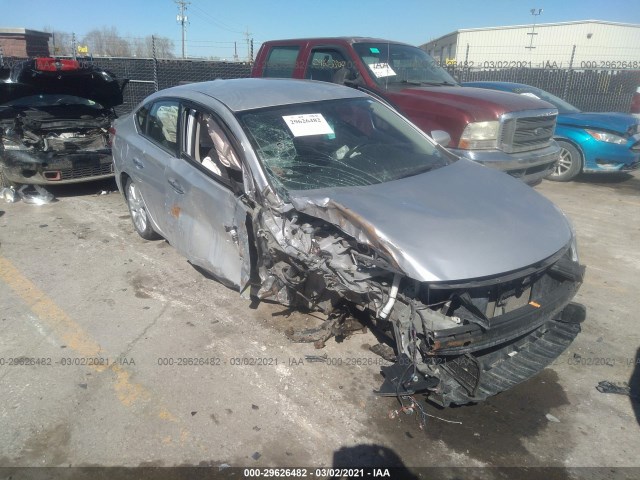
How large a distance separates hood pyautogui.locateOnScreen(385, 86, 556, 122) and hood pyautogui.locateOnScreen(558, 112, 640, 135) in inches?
82.6

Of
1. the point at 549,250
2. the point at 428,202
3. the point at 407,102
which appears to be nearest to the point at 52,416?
the point at 428,202

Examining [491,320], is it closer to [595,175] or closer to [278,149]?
[278,149]

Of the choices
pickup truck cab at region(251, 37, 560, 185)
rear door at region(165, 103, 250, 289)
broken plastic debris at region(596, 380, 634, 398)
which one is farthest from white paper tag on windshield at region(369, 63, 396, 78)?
broken plastic debris at region(596, 380, 634, 398)

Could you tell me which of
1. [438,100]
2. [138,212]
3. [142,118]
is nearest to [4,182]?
[138,212]

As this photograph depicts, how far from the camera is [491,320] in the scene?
269 cm

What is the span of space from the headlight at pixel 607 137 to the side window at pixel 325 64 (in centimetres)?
447

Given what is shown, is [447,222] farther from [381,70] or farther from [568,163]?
[568,163]

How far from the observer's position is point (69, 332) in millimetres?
3719

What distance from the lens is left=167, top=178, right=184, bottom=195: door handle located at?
396 centimetres

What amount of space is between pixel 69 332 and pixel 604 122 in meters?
8.27

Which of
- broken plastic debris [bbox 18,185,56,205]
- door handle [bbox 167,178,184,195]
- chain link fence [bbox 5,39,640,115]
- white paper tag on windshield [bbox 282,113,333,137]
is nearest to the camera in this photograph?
white paper tag on windshield [bbox 282,113,333,137]

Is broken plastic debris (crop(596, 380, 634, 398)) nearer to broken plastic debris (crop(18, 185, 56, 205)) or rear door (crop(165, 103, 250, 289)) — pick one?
rear door (crop(165, 103, 250, 289))

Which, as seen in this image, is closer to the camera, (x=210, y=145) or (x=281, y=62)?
(x=210, y=145)

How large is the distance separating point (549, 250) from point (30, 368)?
11.3 feet
